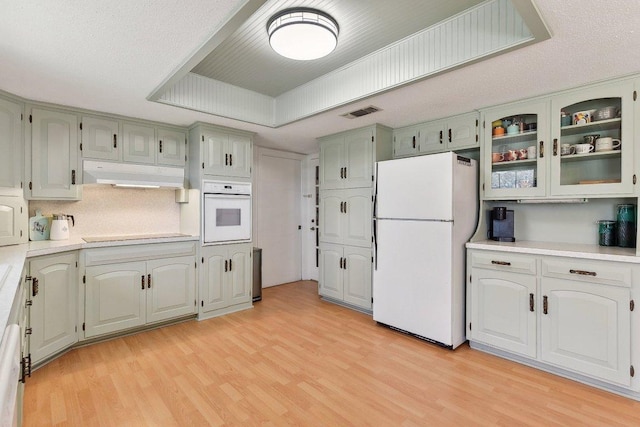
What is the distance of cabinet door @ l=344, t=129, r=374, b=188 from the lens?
3576 mm

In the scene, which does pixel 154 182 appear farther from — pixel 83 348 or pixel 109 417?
pixel 109 417

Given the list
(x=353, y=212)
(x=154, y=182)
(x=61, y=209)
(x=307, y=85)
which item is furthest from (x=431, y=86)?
(x=61, y=209)

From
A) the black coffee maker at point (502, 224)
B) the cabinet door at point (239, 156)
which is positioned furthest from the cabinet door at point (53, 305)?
the black coffee maker at point (502, 224)

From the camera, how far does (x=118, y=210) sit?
3.39 metres

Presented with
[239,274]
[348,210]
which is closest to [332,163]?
[348,210]

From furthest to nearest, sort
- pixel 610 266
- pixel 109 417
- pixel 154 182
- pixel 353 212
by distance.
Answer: pixel 353 212, pixel 154 182, pixel 610 266, pixel 109 417

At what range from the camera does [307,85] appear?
3.10 meters

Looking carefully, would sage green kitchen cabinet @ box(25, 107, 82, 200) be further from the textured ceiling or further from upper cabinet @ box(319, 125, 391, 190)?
upper cabinet @ box(319, 125, 391, 190)

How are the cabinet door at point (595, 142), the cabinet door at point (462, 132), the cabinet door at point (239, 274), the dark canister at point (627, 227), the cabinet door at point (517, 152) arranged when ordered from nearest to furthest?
1. the cabinet door at point (595, 142)
2. the dark canister at point (627, 227)
3. the cabinet door at point (517, 152)
4. the cabinet door at point (462, 132)
5. the cabinet door at point (239, 274)

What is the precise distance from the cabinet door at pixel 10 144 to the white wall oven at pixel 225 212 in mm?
1497

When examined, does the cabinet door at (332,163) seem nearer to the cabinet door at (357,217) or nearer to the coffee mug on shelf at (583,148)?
the cabinet door at (357,217)

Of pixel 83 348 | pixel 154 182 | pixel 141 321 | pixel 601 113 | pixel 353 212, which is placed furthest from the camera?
pixel 353 212

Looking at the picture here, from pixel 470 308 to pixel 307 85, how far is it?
2592mm

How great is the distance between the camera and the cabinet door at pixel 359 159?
358 centimetres
